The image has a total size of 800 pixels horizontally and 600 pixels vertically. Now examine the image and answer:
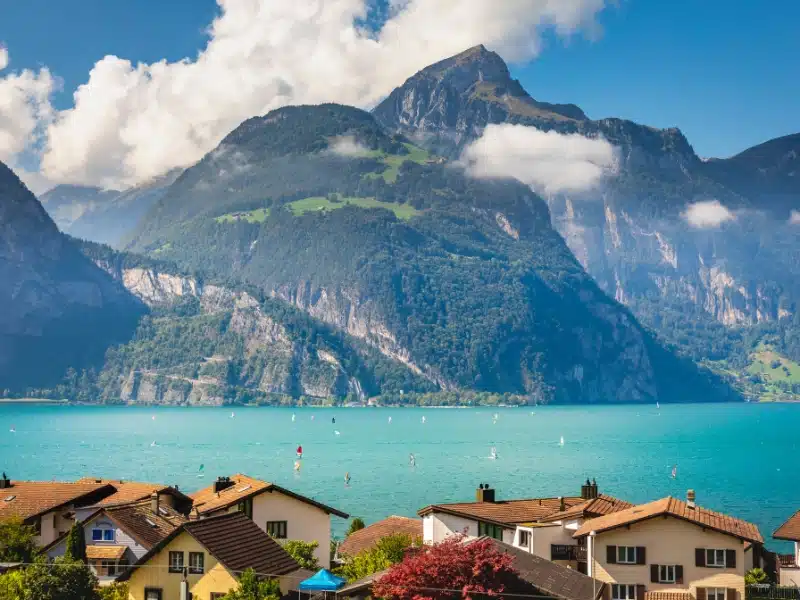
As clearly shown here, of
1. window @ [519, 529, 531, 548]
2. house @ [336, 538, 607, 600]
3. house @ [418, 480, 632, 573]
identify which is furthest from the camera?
window @ [519, 529, 531, 548]

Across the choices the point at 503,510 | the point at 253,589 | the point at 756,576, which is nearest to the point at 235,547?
the point at 253,589

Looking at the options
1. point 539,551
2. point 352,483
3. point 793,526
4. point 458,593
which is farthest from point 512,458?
point 458,593

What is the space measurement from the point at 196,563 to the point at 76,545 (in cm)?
601

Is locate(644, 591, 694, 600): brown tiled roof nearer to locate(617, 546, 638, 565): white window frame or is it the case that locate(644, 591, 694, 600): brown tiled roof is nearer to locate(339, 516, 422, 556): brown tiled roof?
locate(617, 546, 638, 565): white window frame

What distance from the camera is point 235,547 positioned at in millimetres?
44500

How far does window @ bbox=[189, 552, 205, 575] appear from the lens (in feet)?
142

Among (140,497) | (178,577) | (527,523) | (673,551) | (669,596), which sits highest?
(140,497)

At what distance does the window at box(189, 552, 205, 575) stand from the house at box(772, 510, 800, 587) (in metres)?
26.2

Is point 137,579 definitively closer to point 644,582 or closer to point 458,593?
point 458,593

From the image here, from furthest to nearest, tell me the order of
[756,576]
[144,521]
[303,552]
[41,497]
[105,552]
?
[41,497]
[756,576]
[303,552]
[144,521]
[105,552]

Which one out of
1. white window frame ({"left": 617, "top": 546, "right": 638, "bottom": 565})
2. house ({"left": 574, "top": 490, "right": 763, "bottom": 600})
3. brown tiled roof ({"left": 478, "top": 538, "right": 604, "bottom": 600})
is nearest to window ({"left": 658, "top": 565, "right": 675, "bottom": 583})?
house ({"left": 574, "top": 490, "right": 763, "bottom": 600})

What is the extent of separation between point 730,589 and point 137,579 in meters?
19.9

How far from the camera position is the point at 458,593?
38.9 m

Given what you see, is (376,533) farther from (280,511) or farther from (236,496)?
(236,496)
